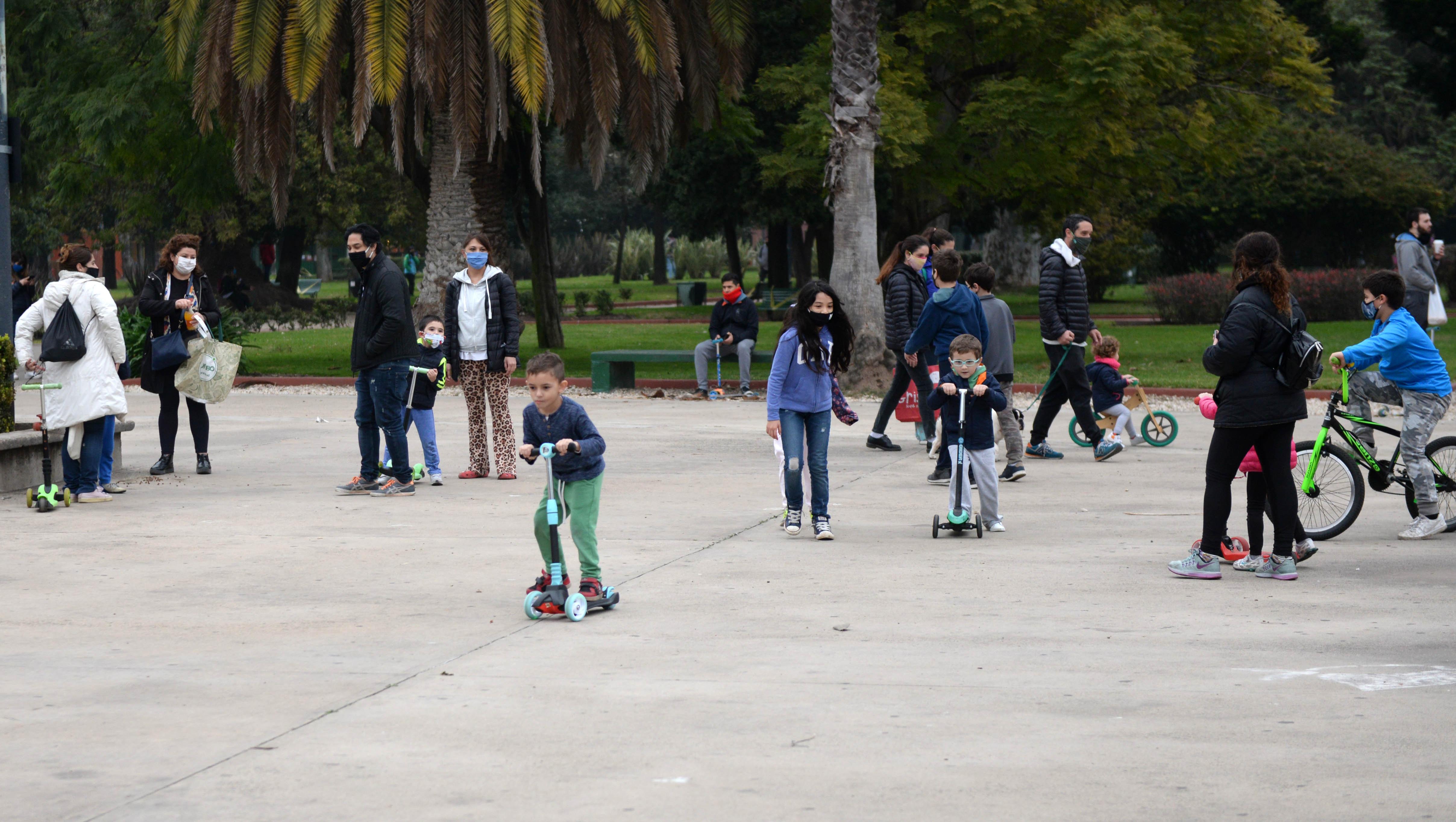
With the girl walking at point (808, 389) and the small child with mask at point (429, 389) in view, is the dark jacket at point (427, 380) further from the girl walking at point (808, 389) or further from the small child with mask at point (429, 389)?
the girl walking at point (808, 389)

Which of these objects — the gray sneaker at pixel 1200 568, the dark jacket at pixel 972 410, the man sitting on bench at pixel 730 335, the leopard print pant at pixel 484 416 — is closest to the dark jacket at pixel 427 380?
the leopard print pant at pixel 484 416

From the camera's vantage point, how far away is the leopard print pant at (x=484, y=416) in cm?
1199

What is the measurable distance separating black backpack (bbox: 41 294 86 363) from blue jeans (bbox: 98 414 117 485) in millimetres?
531

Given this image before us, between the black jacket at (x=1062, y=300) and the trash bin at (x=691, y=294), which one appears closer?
the black jacket at (x=1062, y=300)

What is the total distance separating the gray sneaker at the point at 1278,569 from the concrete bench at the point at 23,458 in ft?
25.5

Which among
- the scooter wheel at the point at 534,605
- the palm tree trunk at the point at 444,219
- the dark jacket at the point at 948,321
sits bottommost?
the scooter wheel at the point at 534,605

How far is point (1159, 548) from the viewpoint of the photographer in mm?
8906

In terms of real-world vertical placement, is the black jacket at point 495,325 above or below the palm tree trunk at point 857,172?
below

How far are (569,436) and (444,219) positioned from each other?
53.0 ft

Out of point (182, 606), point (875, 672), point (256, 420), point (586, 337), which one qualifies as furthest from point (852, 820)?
point (586, 337)

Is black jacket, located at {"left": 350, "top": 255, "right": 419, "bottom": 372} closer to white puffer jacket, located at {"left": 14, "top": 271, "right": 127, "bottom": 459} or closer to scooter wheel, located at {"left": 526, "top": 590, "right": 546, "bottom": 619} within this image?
white puffer jacket, located at {"left": 14, "top": 271, "right": 127, "bottom": 459}

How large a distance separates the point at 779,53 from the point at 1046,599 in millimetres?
22042

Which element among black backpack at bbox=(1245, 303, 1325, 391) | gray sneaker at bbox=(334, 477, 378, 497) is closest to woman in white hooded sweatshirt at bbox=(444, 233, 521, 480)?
gray sneaker at bbox=(334, 477, 378, 497)

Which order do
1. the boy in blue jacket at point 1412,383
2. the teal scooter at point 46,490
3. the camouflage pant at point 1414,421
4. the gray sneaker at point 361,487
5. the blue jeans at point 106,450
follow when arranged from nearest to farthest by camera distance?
the boy in blue jacket at point 1412,383 → the camouflage pant at point 1414,421 → the teal scooter at point 46,490 → the blue jeans at point 106,450 → the gray sneaker at point 361,487
